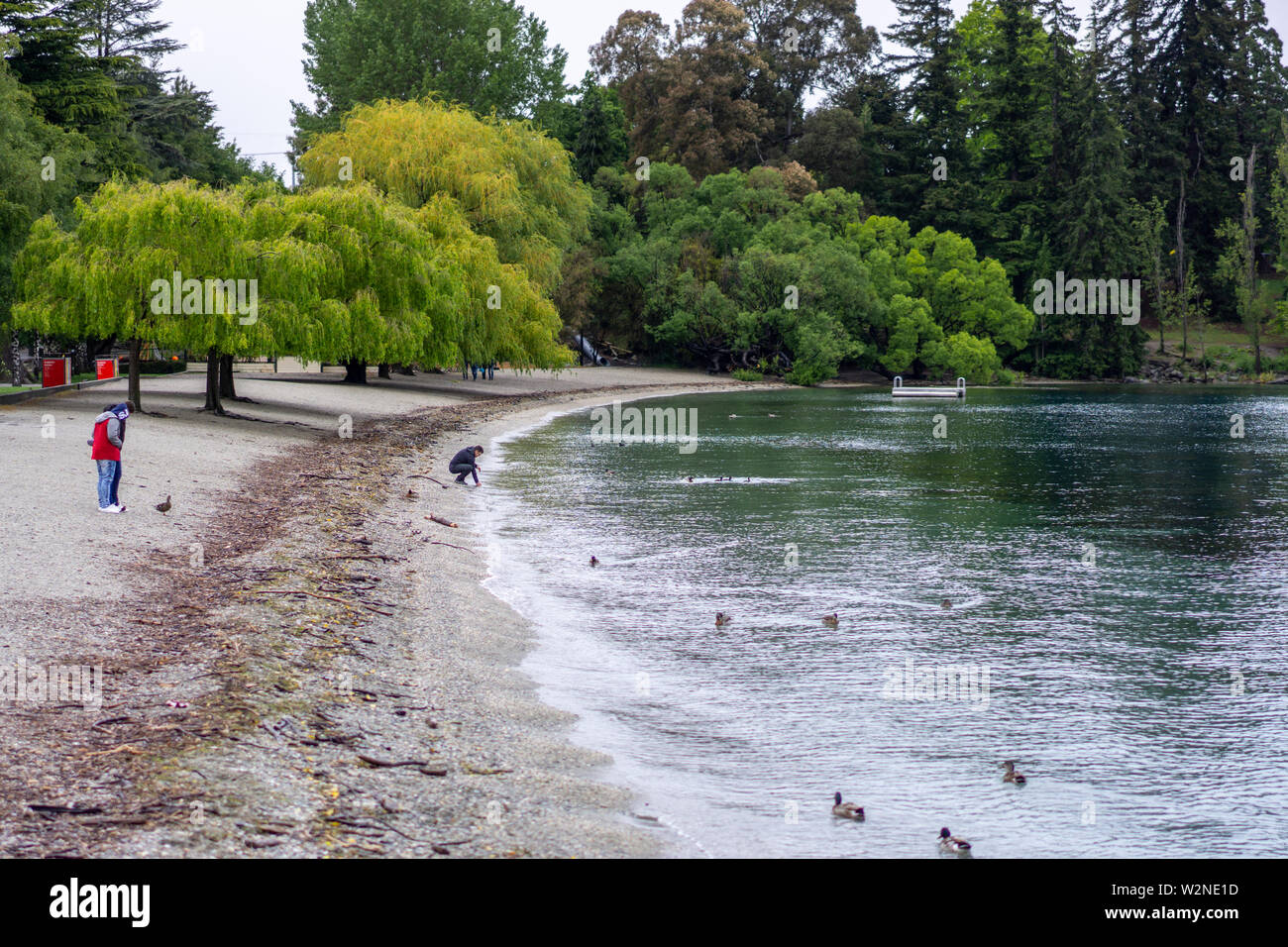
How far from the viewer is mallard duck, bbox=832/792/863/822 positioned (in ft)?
31.7

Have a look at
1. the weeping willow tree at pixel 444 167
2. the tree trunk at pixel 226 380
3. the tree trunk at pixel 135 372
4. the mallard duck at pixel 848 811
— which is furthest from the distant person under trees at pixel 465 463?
the weeping willow tree at pixel 444 167

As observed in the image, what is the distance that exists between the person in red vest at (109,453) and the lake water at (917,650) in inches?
252

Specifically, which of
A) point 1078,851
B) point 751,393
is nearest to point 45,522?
point 1078,851

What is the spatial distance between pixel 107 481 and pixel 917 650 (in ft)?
42.8

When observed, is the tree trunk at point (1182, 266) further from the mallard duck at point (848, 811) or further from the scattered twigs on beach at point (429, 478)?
the mallard duck at point (848, 811)

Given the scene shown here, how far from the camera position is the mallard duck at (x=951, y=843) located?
29.7 feet

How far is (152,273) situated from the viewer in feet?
113

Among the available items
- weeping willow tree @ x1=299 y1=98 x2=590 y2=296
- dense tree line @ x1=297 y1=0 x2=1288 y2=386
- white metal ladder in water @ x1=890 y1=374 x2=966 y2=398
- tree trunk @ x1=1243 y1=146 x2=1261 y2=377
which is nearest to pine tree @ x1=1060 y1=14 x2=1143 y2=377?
dense tree line @ x1=297 y1=0 x2=1288 y2=386

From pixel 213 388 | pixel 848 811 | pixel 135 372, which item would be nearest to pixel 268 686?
pixel 848 811

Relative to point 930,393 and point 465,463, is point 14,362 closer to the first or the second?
point 465,463

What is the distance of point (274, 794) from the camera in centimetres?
880

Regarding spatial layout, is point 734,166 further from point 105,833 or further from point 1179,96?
point 105,833

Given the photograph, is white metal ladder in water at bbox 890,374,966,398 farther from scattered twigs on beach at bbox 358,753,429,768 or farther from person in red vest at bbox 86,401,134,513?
scattered twigs on beach at bbox 358,753,429,768
